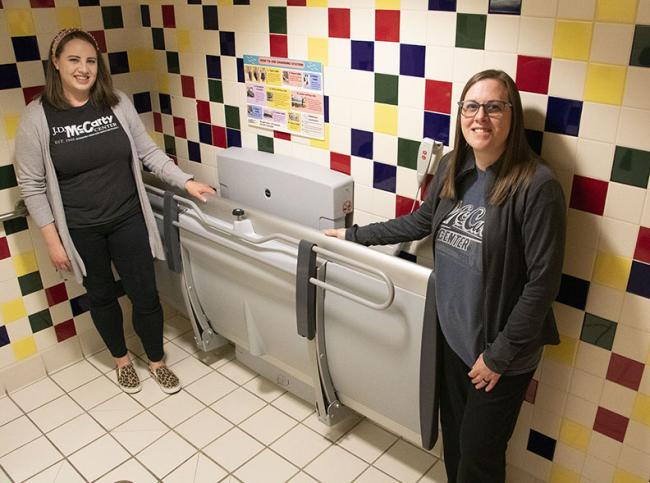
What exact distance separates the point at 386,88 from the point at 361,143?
21cm

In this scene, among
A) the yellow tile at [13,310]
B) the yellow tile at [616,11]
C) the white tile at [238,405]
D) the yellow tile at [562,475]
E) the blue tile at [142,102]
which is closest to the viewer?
the yellow tile at [616,11]

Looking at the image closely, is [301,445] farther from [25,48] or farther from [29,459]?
[25,48]

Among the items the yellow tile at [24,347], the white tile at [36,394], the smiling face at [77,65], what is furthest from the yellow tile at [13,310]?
the smiling face at [77,65]

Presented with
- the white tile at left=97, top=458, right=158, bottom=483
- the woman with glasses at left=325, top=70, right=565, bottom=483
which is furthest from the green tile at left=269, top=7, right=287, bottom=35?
the white tile at left=97, top=458, right=158, bottom=483

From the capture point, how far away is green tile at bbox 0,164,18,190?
7.61 ft

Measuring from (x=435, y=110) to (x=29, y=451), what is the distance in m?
1.88

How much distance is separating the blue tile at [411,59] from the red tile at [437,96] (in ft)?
0.16

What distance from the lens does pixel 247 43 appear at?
2.23m

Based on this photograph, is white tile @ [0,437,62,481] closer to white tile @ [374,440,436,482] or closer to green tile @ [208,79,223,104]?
white tile @ [374,440,436,482]

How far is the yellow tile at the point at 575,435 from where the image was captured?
5.78 feet

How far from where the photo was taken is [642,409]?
1.63m

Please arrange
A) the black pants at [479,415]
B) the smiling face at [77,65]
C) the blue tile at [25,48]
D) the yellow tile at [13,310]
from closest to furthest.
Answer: the black pants at [479,415]
the smiling face at [77,65]
the blue tile at [25,48]
the yellow tile at [13,310]

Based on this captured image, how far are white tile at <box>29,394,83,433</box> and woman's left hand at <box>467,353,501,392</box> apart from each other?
1.64 metres

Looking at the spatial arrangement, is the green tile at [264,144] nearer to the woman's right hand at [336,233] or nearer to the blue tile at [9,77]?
the woman's right hand at [336,233]
